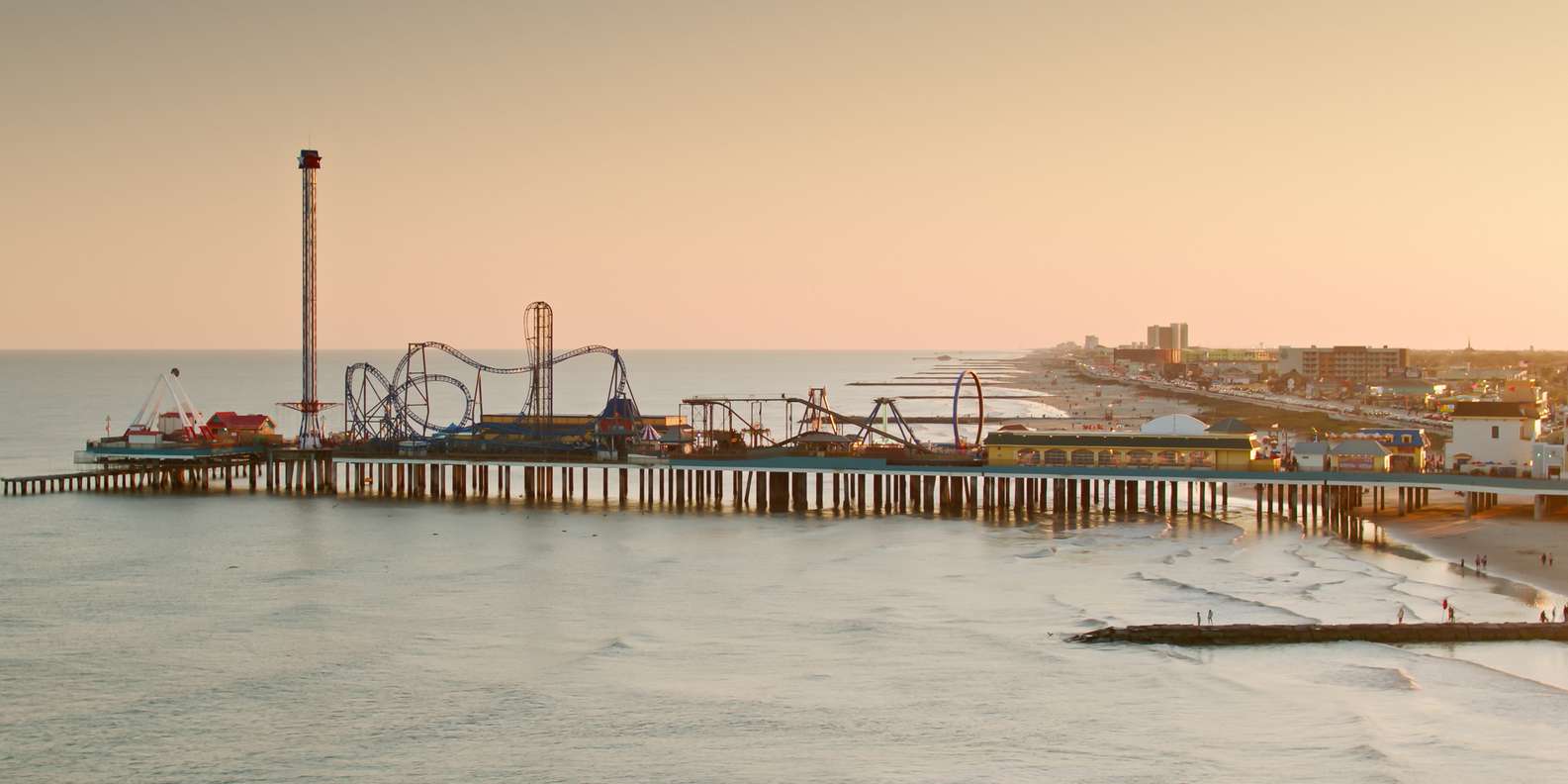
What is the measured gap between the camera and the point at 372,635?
4819 centimetres

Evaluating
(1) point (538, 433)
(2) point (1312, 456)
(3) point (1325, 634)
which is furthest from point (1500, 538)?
(1) point (538, 433)

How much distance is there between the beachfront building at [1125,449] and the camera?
7581 centimetres

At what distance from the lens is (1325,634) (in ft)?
145

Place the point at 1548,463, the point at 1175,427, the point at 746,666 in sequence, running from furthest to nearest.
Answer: the point at 1175,427 → the point at 1548,463 → the point at 746,666

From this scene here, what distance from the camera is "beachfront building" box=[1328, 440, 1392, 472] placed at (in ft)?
240

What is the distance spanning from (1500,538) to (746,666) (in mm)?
35684

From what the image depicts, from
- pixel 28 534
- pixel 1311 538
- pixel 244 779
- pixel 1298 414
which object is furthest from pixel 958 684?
pixel 1298 414

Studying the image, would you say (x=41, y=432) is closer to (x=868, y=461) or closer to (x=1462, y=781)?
(x=868, y=461)

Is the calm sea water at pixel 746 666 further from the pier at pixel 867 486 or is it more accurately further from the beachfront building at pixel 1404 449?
the beachfront building at pixel 1404 449

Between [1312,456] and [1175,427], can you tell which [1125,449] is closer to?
[1312,456]

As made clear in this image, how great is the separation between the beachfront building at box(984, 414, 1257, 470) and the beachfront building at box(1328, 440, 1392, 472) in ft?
13.6

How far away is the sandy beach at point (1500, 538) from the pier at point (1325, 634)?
23.1ft

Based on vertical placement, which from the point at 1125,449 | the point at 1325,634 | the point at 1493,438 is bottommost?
the point at 1325,634

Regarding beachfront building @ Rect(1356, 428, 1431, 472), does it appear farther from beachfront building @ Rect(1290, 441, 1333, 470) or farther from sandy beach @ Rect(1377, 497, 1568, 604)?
beachfront building @ Rect(1290, 441, 1333, 470)
